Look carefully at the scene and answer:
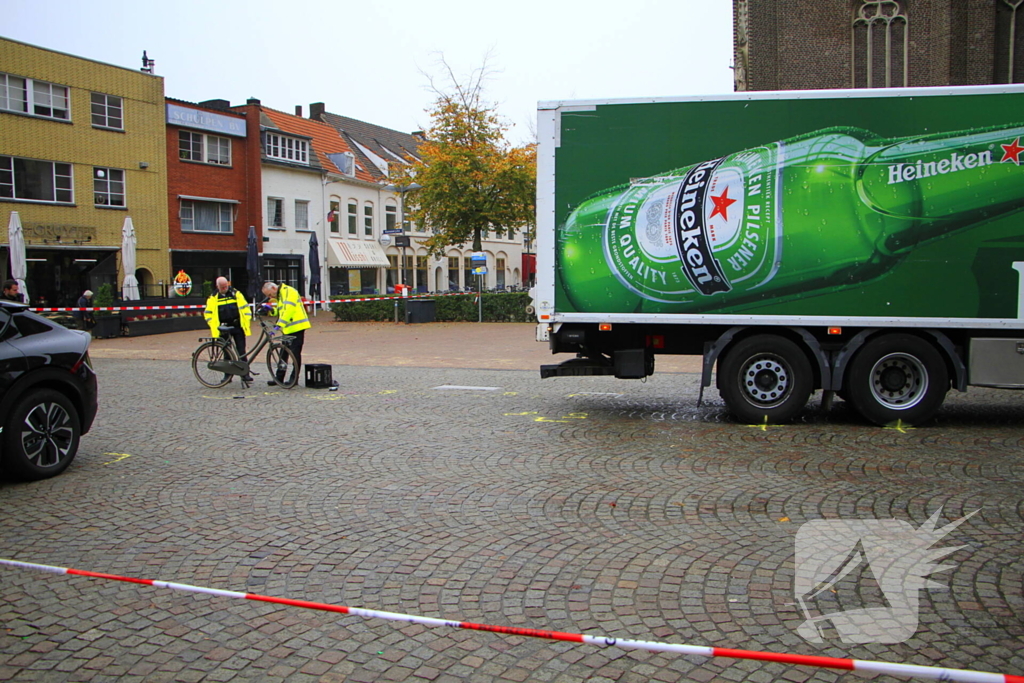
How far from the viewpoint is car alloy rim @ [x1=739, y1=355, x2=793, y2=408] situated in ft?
29.6

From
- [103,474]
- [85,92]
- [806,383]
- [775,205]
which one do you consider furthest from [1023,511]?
[85,92]

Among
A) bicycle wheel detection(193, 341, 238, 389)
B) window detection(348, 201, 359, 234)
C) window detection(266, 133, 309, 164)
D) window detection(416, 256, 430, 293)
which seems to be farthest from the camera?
window detection(416, 256, 430, 293)

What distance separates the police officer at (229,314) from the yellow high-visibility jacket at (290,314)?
0.48 m

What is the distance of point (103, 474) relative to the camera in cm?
703

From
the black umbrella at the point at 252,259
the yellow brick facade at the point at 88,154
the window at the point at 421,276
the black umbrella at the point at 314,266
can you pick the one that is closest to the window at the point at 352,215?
the window at the point at 421,276

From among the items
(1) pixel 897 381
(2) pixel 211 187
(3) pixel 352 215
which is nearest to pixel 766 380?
(1) pixel 897 381

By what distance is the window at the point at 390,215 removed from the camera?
51.5 m

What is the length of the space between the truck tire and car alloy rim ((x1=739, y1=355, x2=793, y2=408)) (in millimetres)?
675

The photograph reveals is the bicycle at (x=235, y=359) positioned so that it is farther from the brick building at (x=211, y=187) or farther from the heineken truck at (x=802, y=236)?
the brick building at (x=211, y=187)

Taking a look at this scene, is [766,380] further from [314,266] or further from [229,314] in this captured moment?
[314,266]

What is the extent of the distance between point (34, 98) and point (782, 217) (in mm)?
31717

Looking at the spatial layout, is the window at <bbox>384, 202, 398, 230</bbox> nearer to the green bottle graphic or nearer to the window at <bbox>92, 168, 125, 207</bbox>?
the window at <bbox>92, 168, 125, 207</bbox>

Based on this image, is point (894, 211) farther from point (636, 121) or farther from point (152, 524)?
point (152, 524)

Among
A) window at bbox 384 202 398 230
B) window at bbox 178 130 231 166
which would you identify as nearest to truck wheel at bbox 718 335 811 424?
window at bbox 178 130 231 166
